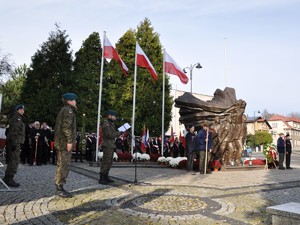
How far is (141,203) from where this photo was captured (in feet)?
21.0

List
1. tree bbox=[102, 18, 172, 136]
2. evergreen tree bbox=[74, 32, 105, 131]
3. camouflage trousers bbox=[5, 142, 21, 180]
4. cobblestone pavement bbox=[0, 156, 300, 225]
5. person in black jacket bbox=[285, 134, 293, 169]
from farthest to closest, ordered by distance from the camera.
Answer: tree bbox=[102, 18, 172, 136] → evergreen tree bbox=[74, 32, 105, 131] → person in black jacket bbox=[285, 134, 293, 169] → camouflage trousers bbox=[5, 142, 21, 180] → cobblestone pavement bbox=[0, 156, 300, 225]

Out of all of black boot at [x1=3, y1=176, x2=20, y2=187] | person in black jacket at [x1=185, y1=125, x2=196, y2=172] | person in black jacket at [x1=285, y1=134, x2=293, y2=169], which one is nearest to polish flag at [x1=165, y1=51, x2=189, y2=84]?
person in black jacket at [x1=185, y1=125, x2=196, y2=172]

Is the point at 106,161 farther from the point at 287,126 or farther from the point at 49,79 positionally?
the point at 287,126

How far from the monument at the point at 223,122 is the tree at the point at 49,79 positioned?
55.1 feet

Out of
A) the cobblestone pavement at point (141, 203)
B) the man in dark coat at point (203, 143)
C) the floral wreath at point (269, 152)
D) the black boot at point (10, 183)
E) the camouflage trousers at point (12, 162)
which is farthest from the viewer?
the floral wreath at point (269, 152)

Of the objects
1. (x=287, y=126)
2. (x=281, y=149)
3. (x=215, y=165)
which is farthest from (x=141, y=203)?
(x=287, y=126)

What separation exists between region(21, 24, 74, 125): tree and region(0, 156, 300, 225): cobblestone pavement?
2052cm

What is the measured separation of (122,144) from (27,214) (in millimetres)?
15746

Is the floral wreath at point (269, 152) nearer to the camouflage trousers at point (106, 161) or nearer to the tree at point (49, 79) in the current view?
the camouflage trousers at point (106, 161)

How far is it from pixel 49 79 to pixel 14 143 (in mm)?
23045

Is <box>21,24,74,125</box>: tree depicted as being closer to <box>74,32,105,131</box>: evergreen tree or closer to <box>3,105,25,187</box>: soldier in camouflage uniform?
<box>74,32,105,131</box>: evergreen tree

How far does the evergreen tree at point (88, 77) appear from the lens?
30625 millimetres

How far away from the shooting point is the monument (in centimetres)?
1505

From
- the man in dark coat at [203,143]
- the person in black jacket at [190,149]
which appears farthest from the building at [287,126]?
the man in dark coat at [203,143]
